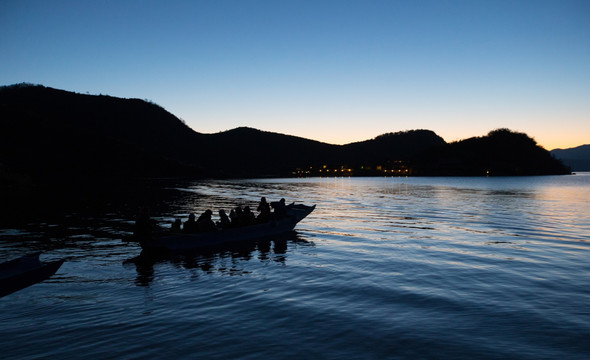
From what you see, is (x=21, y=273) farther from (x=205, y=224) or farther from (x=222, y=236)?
(x=222, y=236)

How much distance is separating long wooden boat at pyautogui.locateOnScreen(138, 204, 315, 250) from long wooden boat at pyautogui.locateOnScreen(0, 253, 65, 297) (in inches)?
227

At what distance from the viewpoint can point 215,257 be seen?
2078 cm

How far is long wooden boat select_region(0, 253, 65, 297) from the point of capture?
1273 cm

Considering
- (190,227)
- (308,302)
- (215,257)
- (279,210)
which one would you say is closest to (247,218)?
(279,210)

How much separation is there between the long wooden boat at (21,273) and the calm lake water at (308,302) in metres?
0.50

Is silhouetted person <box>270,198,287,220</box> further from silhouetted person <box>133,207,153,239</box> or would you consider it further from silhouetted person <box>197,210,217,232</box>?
silhouetted person <box>133,207,153,239</box>

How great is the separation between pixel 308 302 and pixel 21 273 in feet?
32.5

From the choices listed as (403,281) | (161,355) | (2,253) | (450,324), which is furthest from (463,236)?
(2,253)

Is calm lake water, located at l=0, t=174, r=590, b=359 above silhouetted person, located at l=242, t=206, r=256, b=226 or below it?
below

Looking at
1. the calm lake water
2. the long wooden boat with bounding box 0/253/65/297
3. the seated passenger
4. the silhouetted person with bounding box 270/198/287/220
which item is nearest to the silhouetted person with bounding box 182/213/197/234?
the calm lake water

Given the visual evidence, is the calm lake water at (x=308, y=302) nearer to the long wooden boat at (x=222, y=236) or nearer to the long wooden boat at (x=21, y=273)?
the long wooden boat at (x=21, y=273)

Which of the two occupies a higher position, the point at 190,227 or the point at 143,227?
the point at 143,227

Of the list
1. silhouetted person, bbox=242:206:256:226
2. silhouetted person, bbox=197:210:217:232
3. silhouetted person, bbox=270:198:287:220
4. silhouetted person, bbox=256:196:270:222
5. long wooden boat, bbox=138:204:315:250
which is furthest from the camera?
silhouetted person, bbox=270:198:287:220

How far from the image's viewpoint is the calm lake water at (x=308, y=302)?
379 inches
